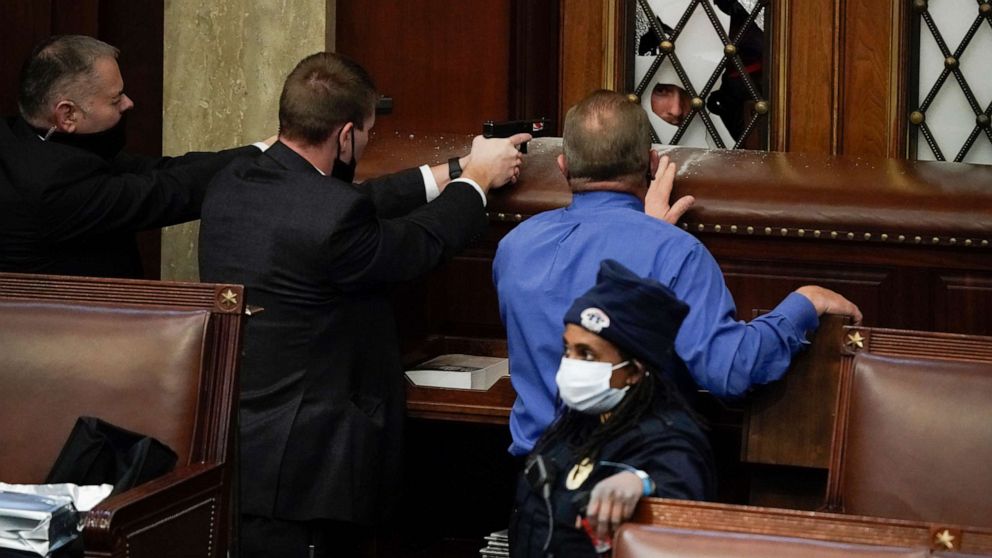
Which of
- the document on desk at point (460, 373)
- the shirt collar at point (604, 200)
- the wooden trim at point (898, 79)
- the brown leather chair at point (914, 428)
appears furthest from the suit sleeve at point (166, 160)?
the wooden trim at point (898, 79)

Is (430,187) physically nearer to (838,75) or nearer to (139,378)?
(139,378)

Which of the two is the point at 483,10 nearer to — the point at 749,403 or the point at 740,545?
the point at 749,403

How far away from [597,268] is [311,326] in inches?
27.6

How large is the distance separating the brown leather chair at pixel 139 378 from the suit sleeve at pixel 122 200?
0.52 metres

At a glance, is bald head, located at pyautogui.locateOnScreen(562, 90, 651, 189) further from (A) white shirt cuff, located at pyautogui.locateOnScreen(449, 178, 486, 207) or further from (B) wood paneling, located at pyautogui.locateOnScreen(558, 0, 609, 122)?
(B) wood paneling, located at pyautogui.locateOnScreen(558, 0, 609, 122)

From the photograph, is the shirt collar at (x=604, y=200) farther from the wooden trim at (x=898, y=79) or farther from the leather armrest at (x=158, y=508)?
the wooden trim at (x=898, y=79)

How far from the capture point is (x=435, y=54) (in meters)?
4.65

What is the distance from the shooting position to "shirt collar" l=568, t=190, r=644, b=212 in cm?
283

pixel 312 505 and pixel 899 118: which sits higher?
pixel 899 118

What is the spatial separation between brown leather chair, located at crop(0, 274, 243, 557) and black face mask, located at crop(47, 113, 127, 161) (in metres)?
0.71

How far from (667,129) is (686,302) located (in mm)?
2112

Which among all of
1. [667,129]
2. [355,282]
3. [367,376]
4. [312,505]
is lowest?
[312,505]

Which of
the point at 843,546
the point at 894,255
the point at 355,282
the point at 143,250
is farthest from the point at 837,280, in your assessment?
the point at 143,250

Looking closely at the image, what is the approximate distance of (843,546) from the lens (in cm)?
192
